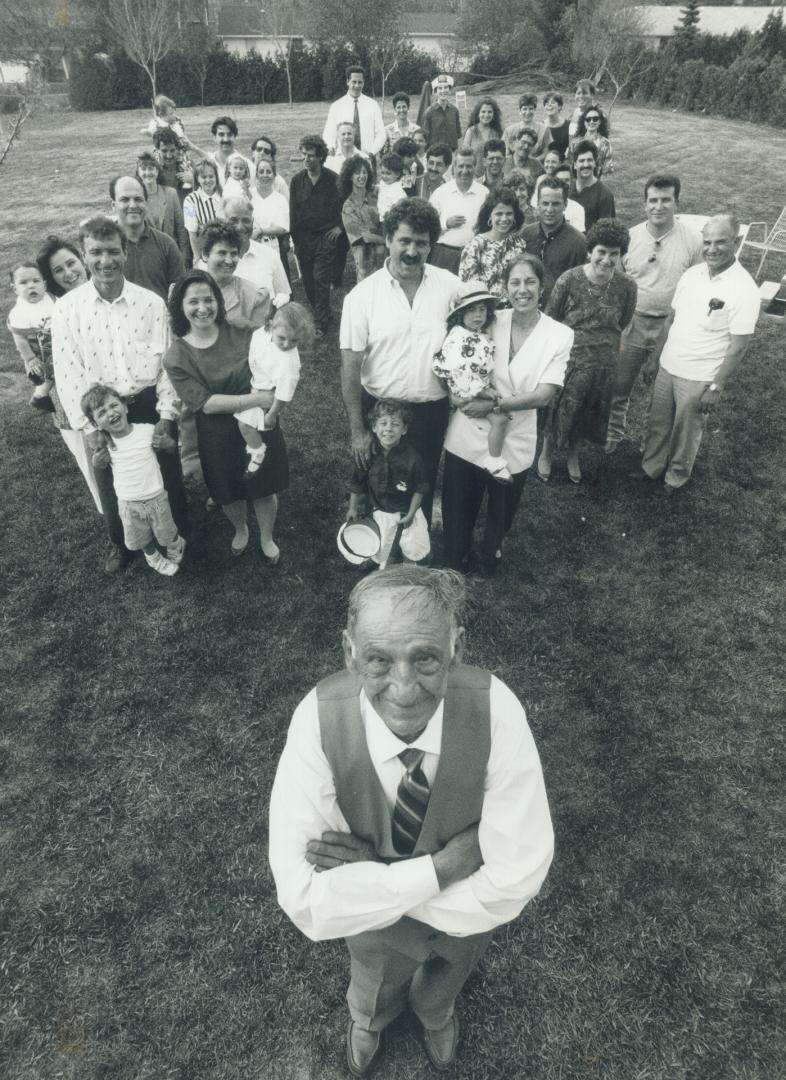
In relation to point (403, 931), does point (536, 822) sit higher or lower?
higher

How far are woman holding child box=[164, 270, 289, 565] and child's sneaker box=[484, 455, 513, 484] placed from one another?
54.5 inches

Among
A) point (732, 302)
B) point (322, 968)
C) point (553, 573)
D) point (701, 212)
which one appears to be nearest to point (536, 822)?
point (322, 968)

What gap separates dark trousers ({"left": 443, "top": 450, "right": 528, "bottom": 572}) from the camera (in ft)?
14.5

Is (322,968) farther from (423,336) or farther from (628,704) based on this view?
(423,336)

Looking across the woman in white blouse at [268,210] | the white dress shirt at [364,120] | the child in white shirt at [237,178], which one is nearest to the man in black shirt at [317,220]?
the woman in white blouse at [268,210]

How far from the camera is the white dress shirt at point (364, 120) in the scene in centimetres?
977

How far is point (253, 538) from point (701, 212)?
12.3m

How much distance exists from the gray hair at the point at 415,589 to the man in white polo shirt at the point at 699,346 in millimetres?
4153

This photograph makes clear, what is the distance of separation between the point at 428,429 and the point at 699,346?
234cm

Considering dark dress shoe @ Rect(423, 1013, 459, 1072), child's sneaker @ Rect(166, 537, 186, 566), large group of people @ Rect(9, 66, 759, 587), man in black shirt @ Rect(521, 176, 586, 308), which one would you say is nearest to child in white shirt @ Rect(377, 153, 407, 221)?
large group of people @ Rect(9, 66, 759, 587)

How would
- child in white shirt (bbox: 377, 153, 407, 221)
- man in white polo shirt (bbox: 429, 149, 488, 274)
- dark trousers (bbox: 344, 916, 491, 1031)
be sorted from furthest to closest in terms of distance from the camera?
child in white shirt (bbox: 377, 153, 407, 221) < man in white polo shirt (bbox: 429, 149, 488, 274) < dark trousers (bbox: 344, 916, 491, 1031)

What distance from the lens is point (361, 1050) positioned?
2.56 m

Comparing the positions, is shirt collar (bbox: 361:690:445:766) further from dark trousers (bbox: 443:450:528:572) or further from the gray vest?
dark trousers (bbox: 443:450:528:572)

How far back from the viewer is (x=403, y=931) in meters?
2.12
